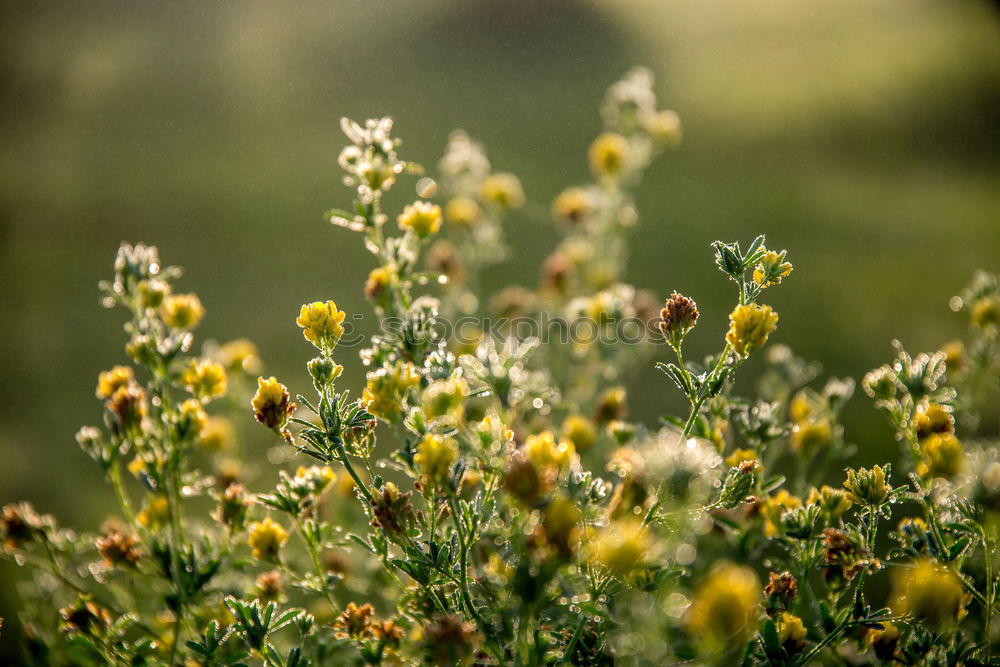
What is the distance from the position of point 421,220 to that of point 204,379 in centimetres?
61

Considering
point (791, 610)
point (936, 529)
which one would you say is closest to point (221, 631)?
point (791, 610)

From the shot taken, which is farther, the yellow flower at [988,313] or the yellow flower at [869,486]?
the yellow flower at [988,313]

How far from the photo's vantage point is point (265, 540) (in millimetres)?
1415

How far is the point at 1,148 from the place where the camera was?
18.0ft

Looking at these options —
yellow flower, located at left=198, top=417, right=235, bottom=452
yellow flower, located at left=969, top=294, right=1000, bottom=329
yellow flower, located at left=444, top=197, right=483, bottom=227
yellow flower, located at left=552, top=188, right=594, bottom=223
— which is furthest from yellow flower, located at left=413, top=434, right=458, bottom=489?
yellow flower, located at left=552, top=188, right=594, bottom=223

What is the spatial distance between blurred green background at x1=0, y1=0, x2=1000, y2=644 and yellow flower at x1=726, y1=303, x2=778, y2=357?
2878 millimetres

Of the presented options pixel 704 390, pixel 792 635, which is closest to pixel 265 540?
pixel 704 390

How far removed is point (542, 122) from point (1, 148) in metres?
4.44

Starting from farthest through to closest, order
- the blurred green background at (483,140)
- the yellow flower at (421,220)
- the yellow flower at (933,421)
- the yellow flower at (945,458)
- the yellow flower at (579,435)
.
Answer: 1. the blurred green background at (483,140)
2. the yellow flower at (579,435)
3. the yellow flower at (421,220)
4. the yellow flower at (933,421)
5. the yellow flower at (945,458)

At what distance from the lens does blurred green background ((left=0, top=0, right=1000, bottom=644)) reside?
4.38m

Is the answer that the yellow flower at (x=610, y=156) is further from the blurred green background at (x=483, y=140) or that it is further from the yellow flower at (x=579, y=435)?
the blurred green background at (x=483, y=140)

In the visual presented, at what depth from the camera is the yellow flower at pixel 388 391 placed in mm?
1147

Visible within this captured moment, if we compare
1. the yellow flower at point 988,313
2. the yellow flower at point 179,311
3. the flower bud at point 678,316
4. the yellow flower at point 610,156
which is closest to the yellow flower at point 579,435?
the flower bud at point 678,316

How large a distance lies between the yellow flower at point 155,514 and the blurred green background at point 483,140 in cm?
224
